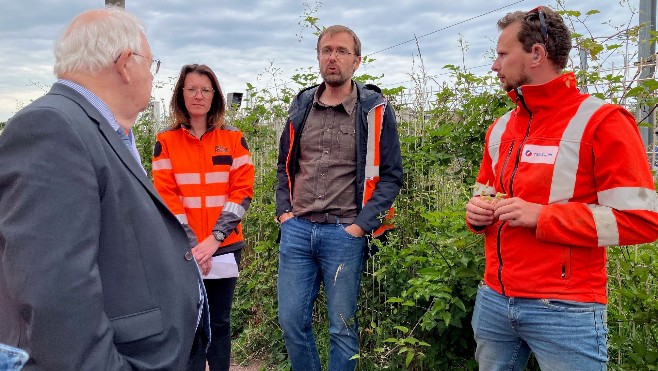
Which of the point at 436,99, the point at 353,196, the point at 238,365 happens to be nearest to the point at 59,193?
the point at 353,196

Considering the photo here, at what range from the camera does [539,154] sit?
2117mm

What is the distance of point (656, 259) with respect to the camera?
2.63 metres

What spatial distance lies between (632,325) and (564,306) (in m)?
0.95

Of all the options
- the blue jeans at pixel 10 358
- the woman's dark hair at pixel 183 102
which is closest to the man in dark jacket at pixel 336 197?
the woman's dark hair at pixel 183 102

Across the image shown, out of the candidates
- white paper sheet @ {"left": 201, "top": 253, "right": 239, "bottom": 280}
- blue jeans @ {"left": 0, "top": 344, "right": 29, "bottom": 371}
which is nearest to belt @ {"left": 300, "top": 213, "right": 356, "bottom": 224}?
white paper sheet @ {"left": 201, "top": 253, "right": 239, "bottom": 280}

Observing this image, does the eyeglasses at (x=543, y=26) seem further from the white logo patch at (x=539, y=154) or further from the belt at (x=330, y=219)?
the belt at (x=330, y=219)

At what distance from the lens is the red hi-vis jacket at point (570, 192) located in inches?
76.7

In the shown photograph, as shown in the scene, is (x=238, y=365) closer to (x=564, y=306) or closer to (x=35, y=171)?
(x=564, y=306)

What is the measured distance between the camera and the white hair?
1.68 meters

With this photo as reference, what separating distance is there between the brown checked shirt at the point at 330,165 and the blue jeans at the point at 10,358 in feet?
7.78

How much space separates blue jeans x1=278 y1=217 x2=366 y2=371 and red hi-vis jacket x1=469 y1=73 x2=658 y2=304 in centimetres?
121

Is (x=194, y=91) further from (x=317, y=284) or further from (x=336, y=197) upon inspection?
(x=317, y=284)

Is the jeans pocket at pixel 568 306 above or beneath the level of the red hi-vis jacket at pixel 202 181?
beneath

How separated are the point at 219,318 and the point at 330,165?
1214 millimetres
